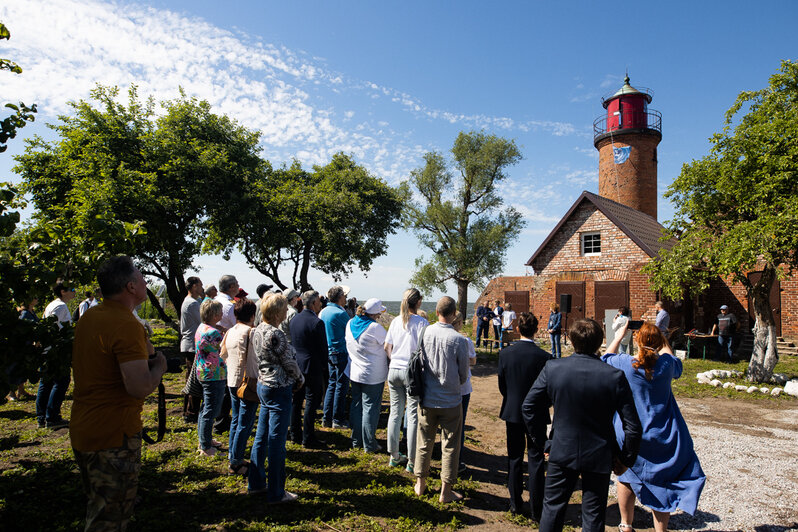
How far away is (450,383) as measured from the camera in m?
4.06

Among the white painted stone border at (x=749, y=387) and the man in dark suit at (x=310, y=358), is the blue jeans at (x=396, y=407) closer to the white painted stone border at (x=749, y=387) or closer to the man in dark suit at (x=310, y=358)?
the man in dark suit at (x=310, y=358)

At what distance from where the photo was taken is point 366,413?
541cm

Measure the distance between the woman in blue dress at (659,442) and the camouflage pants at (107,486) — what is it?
3495 mm

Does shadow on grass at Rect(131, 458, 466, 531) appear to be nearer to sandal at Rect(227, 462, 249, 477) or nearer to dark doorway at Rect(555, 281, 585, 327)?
sandal at Rect(227, 462, 249, 477)

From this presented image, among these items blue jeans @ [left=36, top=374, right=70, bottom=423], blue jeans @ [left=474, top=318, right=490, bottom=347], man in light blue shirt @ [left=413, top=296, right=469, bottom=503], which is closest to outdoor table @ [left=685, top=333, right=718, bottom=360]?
blue jeans @ [left=474, top=318, right=490, bottom=347]

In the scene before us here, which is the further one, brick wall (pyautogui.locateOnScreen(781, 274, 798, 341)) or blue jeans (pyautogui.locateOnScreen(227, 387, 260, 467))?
brick wall (pyautogui.locateOnScreen(781, 274, 798, 341))

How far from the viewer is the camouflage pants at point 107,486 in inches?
100

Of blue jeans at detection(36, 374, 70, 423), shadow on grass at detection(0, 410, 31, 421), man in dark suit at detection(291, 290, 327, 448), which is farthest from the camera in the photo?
shadow on grass at detection(0, 410, 31, 421)

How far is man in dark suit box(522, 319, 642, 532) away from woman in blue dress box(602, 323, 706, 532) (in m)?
0.46

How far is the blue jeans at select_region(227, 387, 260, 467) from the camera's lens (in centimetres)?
427

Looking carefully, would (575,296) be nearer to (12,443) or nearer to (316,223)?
(316,223)

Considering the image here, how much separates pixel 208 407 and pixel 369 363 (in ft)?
6.21

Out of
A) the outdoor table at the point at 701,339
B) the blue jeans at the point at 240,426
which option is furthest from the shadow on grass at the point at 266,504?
the outdoor table at the point at 701,339

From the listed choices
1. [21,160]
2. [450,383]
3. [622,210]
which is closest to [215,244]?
[21,160]
